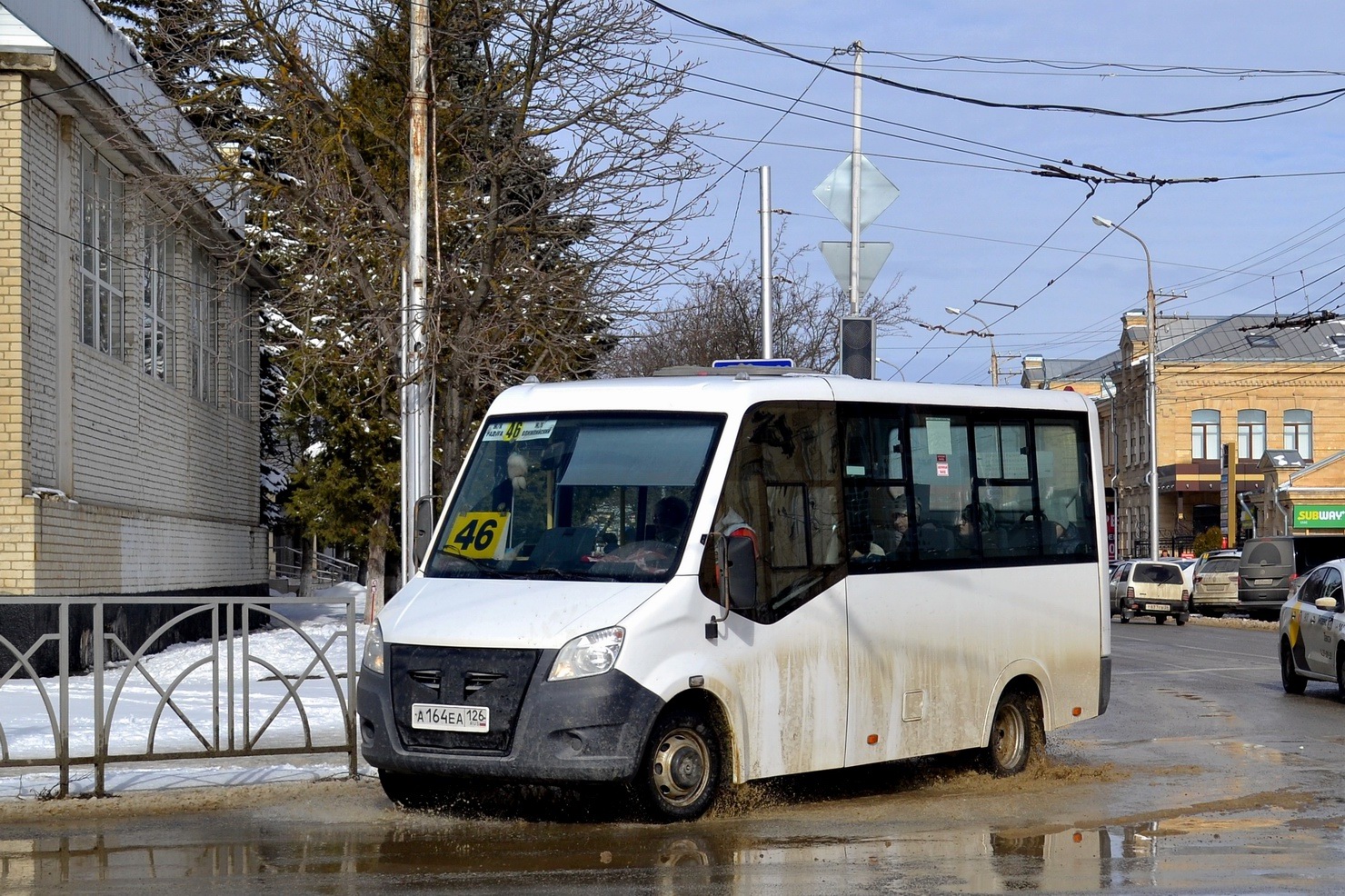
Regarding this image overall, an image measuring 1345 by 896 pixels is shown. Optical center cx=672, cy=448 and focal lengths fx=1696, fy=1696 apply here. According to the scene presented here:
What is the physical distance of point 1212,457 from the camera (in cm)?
7756

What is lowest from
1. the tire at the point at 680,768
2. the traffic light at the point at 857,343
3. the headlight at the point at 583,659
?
the tire at the point at 680,768

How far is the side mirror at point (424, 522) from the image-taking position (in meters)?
10.3

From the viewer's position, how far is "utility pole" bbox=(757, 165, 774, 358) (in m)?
26.1

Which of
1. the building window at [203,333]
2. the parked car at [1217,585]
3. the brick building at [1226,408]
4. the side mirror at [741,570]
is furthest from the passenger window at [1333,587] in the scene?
the brick building at [1226,408]

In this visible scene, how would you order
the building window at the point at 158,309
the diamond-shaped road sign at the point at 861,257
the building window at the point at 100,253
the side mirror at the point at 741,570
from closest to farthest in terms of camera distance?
the side mirror at the point at 741,570, the diamond-shaped road sign at the point at 861,257, the building window at the point at 100,253, the building window at the point at 158,309

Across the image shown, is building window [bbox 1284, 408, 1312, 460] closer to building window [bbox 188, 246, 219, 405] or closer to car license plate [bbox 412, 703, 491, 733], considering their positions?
building window [bbox 188, 246, 219, 405]

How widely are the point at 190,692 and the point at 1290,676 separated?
43.6 feet

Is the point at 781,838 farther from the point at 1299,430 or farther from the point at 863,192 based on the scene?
the point at 1299,430

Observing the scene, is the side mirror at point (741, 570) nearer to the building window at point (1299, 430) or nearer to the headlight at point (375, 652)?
the headlight at point (375, 652)

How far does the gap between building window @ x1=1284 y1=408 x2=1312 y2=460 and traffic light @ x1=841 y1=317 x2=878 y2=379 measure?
6450 centimetres

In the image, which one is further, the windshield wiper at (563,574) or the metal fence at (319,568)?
the metal fence at (319,568)

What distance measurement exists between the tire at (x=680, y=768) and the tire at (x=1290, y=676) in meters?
11.8

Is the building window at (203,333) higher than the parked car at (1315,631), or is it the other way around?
the building window at (203,333)

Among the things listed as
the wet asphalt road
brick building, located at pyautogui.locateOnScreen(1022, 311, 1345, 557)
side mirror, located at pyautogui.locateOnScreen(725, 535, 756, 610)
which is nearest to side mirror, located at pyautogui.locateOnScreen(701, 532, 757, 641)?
side mirror, located at pyautogui.locateOnScreen(725, 535, 756, 610)
